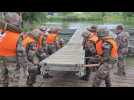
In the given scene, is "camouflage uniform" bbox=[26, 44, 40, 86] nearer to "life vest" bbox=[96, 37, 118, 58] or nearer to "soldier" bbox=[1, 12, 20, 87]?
"soldier" bbox=[1, 12, 20, 87]

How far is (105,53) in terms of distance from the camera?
12.1ft

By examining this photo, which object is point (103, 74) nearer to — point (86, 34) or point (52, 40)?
point (86, 34)

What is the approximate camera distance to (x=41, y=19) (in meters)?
3.70

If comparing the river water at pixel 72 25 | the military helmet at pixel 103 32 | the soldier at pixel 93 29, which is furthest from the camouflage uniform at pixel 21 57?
the military helmet at pixel 103 32

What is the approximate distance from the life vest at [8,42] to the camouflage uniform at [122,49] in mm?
1322

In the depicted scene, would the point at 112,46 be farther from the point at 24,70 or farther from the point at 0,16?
the point at 0,16

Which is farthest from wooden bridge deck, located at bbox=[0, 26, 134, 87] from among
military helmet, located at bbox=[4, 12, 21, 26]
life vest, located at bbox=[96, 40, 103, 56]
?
military helmet, located at bbox=[4, 12, 21, 26]

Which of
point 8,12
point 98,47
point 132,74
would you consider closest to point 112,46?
point 98,47

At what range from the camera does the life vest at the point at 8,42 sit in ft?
12.1

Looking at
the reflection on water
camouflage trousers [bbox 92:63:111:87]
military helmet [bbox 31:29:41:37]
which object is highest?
the reflection on water

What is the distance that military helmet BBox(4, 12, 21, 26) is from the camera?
Result: 146 inches

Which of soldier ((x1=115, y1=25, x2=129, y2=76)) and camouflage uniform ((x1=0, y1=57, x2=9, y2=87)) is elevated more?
soldier ((x1=115, y1=25, x2=129, y2=76))

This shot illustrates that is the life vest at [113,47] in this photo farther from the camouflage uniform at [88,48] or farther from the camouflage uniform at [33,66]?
the camouflage uniform at [33,66]

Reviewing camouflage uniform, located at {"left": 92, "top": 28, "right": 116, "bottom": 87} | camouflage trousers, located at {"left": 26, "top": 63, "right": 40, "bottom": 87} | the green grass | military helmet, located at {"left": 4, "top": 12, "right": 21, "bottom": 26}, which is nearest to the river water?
the green grass
